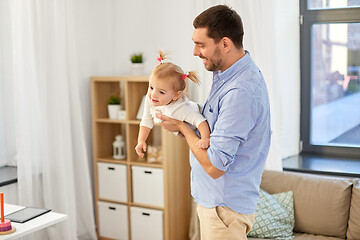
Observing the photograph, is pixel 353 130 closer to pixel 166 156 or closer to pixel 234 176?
pixel 166 156

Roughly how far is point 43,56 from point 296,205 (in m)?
2.01

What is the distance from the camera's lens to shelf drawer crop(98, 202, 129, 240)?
3.98 m

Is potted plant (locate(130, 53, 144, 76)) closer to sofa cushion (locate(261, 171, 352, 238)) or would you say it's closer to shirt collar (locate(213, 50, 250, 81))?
sofa cushion (locate(261, 171, 352, 238))

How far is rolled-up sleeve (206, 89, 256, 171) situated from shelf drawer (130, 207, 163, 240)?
2161 mm

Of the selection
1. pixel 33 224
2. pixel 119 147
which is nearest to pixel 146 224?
pixel 119 147

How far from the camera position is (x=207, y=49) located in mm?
1733

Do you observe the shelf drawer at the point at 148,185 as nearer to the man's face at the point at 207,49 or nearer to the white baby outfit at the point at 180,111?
the white baby outfit at the point at 180,111

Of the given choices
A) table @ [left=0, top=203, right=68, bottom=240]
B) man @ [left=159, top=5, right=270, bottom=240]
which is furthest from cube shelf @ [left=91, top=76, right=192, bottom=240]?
man @ [left=159, top=5, right=270, bottom=240]

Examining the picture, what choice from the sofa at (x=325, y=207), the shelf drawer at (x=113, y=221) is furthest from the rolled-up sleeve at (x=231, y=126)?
the shelf drawer at (x=113, y=221)

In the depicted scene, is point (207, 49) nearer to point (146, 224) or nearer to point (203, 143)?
point (203, 143)

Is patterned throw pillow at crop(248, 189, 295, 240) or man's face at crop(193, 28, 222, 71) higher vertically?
man's face at crop(193, 28, 222, 71)

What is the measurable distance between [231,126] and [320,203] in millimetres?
1700

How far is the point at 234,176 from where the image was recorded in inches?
70.7

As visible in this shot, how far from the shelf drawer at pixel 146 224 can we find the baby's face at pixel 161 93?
6.31 feet
